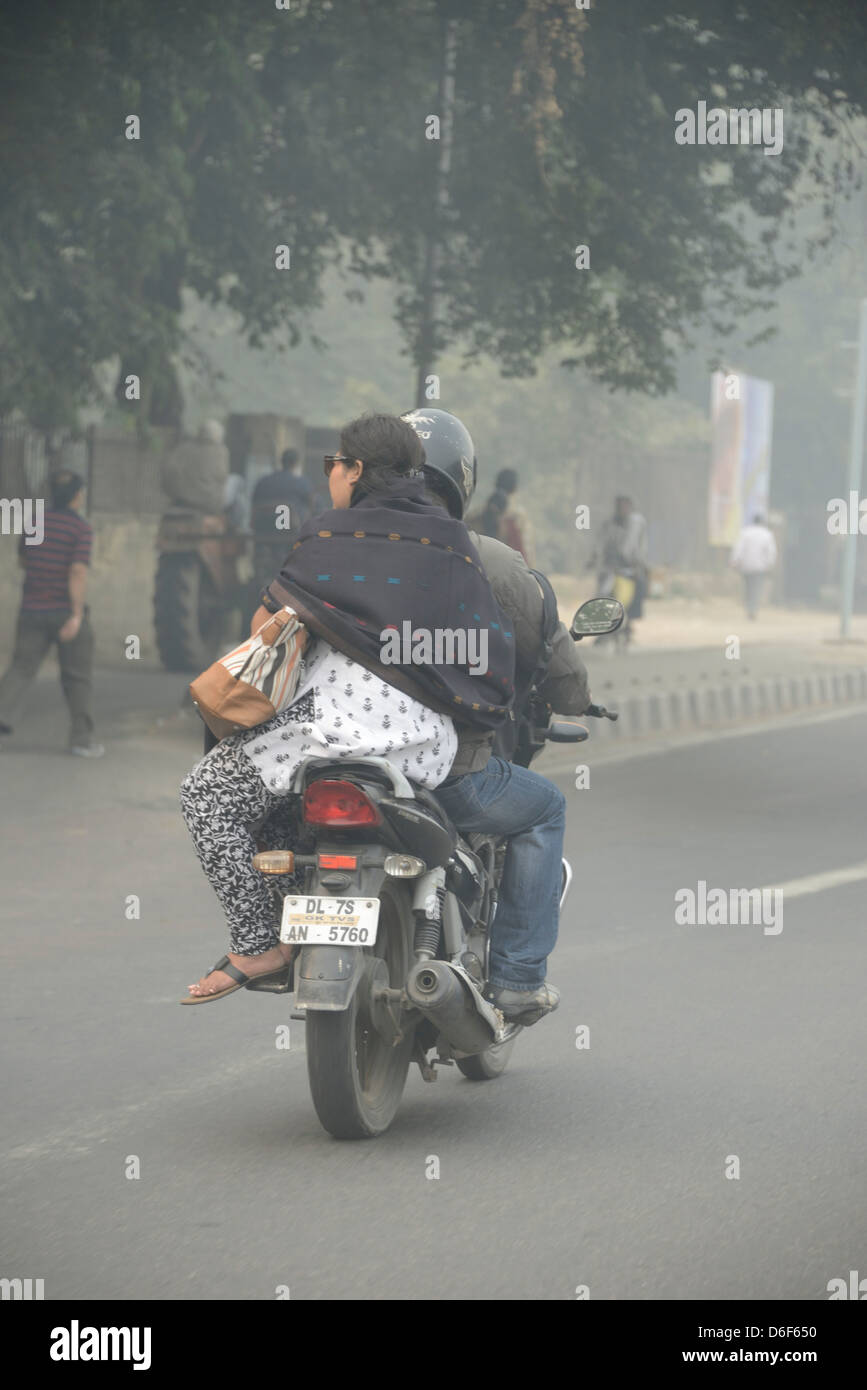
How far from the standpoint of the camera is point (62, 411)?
59.4 feet

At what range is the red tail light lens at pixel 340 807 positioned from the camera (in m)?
5.03

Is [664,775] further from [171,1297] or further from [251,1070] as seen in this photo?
[171,1297]

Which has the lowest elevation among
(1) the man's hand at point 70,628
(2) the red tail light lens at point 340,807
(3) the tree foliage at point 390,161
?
(1) the man's hand at point 70,628

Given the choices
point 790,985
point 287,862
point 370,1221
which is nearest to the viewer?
point 370,1221

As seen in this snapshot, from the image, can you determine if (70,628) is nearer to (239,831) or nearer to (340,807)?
(239,831)

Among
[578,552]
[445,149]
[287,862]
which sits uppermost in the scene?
[445,149]

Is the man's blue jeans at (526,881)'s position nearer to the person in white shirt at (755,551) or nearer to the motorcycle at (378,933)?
the motorcycle at (378,933)

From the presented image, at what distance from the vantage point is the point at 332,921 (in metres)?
5.00

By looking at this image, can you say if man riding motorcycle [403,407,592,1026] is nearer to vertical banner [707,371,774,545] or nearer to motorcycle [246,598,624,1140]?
motorcycle [246,598,624,1140]

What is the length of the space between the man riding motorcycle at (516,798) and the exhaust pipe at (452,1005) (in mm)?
263

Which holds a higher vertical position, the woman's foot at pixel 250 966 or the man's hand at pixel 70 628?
the woman's foot at pixel 250 966

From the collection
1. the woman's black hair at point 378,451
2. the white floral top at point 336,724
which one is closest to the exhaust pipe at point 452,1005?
the white floral top at point 336,724

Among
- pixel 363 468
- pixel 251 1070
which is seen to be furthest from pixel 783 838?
pixel 363 468
